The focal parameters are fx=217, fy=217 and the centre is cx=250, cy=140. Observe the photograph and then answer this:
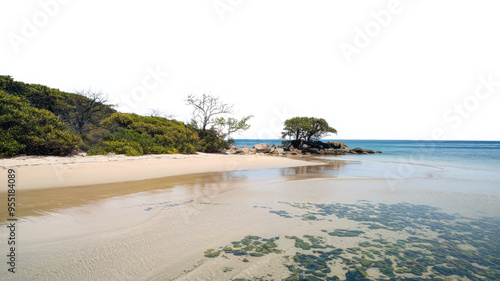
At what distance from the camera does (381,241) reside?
424 cm

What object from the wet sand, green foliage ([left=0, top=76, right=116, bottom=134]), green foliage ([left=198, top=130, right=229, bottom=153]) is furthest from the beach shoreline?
green foliage ([left=198, top=130, right=229, bottom=153])

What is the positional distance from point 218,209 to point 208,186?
10.0ft

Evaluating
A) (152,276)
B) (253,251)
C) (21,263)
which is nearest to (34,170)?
(21,263)

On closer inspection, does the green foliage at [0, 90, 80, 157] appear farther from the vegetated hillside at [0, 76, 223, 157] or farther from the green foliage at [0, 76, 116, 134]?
the green foliage at [0, 76, 116, 134]

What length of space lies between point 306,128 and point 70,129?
32.3m

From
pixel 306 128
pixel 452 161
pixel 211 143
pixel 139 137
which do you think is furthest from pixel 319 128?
pixel 139 137

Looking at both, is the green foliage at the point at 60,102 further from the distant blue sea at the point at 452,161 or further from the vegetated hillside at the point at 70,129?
the distant blue sea at the point at 452,161

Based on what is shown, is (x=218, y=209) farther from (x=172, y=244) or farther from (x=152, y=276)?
(x=152, y=276)

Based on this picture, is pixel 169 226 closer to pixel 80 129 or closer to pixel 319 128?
pixel 80 129

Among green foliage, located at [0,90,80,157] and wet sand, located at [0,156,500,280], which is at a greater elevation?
green foliage, located at [0,90,80,157]

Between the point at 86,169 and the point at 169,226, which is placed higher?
the point at 86,169

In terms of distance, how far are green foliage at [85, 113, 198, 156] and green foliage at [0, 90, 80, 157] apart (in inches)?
65.7

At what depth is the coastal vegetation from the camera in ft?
37.0

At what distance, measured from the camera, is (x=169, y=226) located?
14.9 feet
